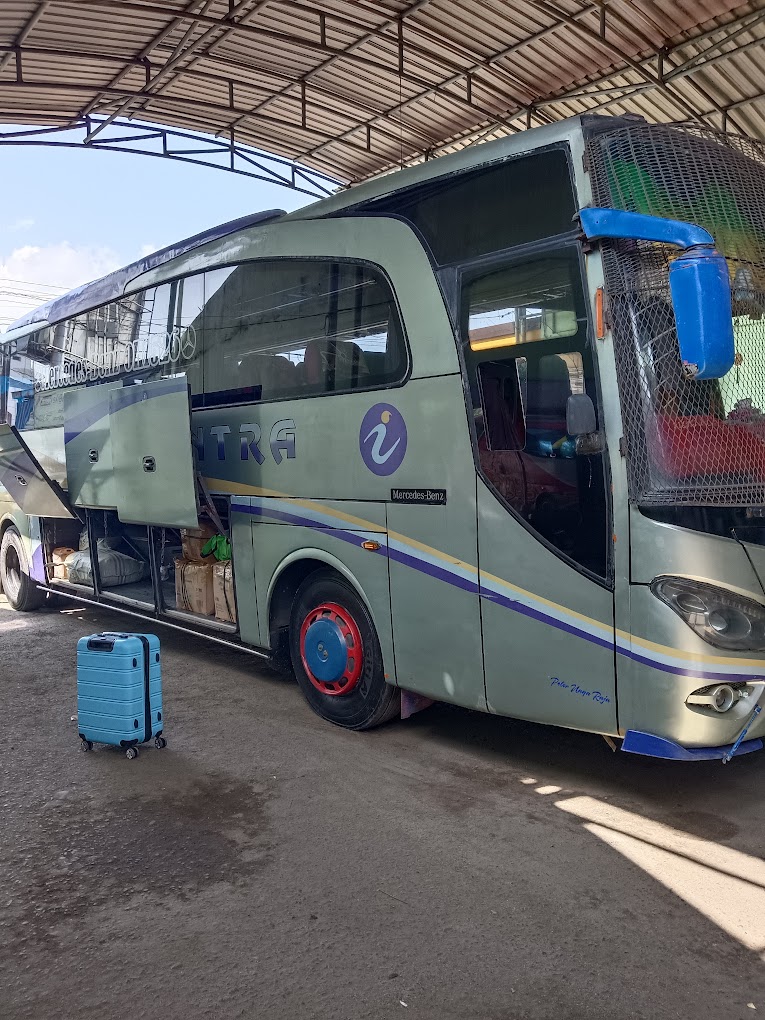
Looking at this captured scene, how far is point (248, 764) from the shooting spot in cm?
543

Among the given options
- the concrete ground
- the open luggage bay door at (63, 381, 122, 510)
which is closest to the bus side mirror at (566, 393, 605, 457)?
Answer: the concrete ground

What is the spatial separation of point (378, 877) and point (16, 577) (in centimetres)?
871

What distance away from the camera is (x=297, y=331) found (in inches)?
245

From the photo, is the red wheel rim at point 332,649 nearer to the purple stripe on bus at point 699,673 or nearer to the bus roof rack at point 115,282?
the purple stripe on bus at point 699,673

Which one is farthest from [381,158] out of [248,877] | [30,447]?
[248,877]

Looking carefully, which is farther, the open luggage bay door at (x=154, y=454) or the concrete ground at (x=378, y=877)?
the open luggage bay door at (x=154, y=454)

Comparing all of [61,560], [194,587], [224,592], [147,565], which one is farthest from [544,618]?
[61,560]

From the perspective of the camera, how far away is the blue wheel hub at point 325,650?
596 cm

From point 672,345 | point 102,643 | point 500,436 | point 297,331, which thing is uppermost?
point 297,331

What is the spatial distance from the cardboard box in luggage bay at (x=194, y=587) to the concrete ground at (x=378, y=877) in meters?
1.57

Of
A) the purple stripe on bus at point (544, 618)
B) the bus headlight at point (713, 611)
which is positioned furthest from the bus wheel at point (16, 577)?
the bus headlight at point (713, 611)

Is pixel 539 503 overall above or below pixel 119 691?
above

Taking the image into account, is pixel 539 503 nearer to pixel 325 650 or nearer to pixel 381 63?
pixel 325 650

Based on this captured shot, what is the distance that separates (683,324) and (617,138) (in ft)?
4.18
